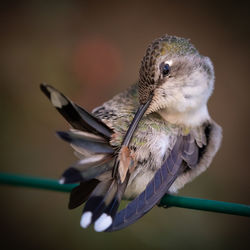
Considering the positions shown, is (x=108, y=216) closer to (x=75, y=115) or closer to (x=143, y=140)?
(x=75, y=115)

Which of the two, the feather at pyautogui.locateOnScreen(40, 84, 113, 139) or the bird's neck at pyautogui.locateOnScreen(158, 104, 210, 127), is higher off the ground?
the feather at pyautogui.locateOnScreen(40, 84, 113, 139)

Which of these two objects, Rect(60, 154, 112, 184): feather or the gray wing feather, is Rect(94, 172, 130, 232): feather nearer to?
the gray wing feather

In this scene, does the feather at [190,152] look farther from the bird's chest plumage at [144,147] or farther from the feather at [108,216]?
the feather at [108,216]

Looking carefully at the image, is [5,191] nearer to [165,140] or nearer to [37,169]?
[37,169]

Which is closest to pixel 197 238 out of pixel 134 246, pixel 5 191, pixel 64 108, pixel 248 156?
pixel 134 246

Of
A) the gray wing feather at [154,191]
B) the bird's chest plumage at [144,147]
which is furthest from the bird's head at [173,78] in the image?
the gray wing feather at [154,191]

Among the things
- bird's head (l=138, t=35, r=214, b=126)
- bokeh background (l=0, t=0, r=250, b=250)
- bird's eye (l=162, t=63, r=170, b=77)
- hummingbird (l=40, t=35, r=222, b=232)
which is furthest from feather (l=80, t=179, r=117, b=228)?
bokeh background (l=0, t=0, r=250, b=250)
